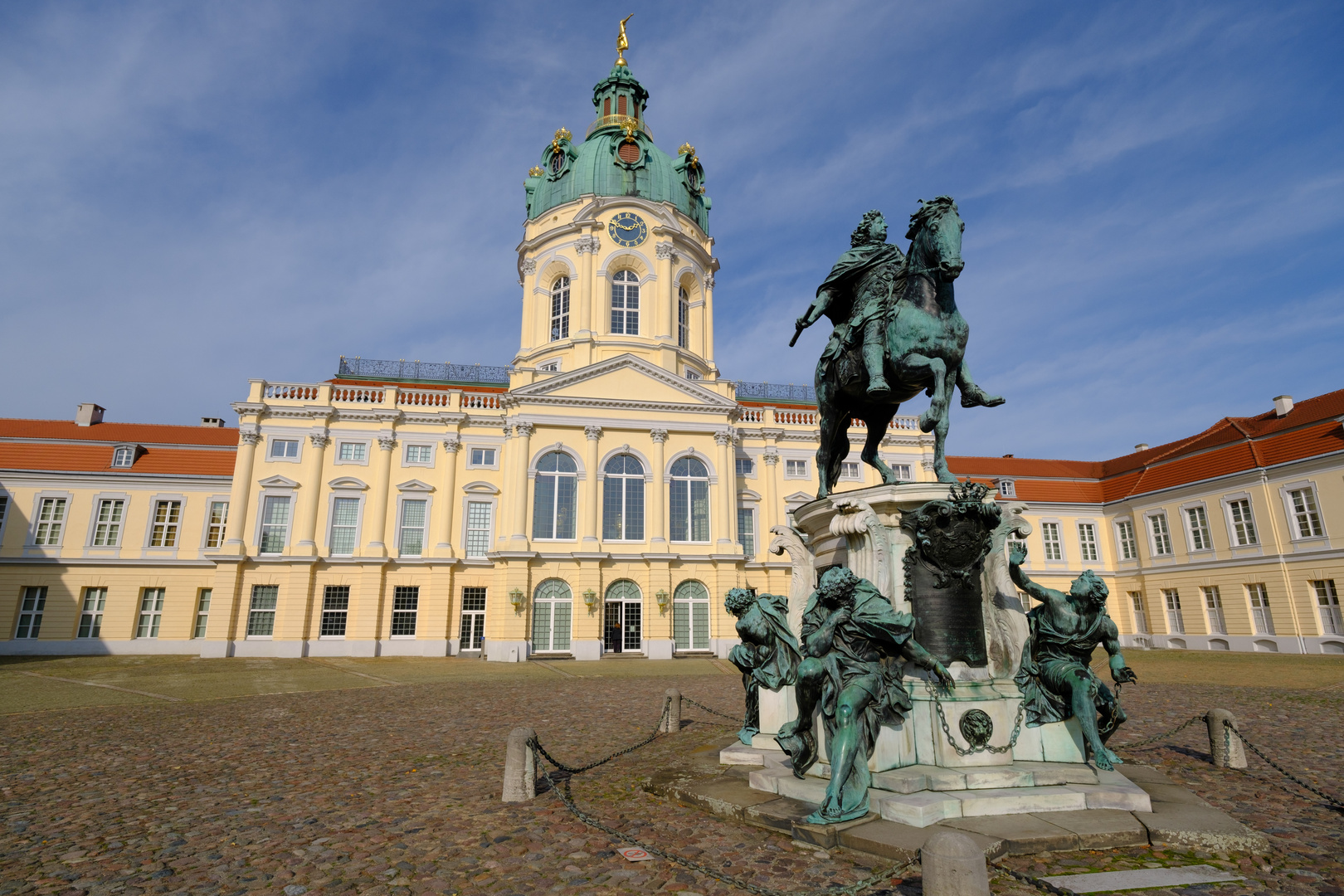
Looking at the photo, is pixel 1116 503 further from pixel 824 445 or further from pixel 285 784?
pixel 285 784

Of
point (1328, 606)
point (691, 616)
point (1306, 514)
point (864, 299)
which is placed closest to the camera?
point (864, 299)

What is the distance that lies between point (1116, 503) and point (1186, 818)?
39.1 metres

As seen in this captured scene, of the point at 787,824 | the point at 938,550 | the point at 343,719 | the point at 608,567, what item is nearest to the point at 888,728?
the point at 787,824

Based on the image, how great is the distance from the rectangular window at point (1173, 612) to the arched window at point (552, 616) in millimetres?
28889

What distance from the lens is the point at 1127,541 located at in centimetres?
3791

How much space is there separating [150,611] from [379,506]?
11.9 m

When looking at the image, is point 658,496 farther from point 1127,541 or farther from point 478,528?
point 1127,541

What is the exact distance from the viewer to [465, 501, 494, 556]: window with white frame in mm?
33031

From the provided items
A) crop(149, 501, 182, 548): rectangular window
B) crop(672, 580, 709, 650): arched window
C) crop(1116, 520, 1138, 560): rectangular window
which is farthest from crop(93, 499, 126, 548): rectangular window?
crop(1116, 520, 1138, 560): rectangular window

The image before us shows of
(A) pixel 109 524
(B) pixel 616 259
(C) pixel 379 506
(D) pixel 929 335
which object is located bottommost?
(D) pixel 929 335

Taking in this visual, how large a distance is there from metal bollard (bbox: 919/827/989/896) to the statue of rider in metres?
4.54

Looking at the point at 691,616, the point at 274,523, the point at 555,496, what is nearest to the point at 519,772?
the point at 555,496

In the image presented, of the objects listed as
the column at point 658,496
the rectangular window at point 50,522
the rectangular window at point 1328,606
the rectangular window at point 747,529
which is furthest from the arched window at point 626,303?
the rectangular window at point 1328,606

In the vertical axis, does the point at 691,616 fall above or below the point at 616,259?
below
